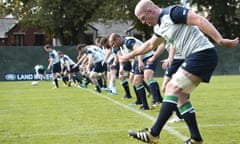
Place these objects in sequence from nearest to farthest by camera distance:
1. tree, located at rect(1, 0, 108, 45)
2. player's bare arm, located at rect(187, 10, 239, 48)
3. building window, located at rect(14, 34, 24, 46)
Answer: player's bare arm, located at rect(187, 10, 239, 48) → tree, located at rect(1, 0, 108, 45) → building window, located at rect(14, 34, 24, 46)

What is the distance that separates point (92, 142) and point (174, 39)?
2053 millimetres

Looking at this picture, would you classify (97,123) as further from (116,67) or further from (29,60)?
(29,60)

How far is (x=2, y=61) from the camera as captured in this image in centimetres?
3394

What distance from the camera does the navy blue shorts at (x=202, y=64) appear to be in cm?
613

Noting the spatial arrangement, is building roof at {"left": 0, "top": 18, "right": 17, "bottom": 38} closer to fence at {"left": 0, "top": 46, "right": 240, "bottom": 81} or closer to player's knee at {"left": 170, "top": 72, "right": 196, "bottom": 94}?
fence at {"left": 0, "top": 46, "right": 240, "bottom": 81}

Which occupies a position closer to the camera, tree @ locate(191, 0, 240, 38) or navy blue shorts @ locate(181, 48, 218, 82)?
navy blue shorts @ locate(181, 48, 218, 82)

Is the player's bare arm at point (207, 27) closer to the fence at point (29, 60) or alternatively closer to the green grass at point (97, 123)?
the green grass at point (97, 123)

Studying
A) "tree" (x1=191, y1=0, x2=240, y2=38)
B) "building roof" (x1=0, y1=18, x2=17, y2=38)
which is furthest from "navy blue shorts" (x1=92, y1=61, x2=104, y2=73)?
"building roof" (x1=0, y1=18, x2=17, y2=38)

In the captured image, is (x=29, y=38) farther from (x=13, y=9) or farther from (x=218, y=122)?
(x=218, y=122)

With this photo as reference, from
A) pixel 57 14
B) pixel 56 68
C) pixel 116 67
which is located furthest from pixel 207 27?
pixel 57 14

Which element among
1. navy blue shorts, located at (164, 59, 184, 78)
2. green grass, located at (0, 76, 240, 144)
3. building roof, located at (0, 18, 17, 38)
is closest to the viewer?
green grass, located at (0, 76, 240, 144)

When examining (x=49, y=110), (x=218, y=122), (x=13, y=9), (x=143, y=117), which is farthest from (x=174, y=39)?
(x=13, y=9)

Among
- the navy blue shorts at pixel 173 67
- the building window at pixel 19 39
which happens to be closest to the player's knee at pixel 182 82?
the navy blue shorts at pixel 173 67

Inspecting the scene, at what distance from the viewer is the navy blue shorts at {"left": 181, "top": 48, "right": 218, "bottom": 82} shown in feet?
20.1
